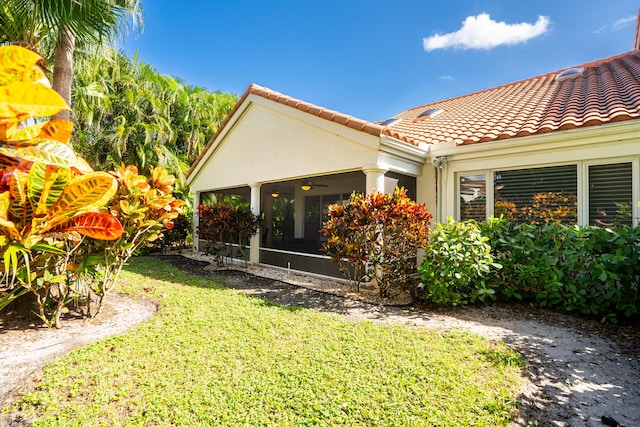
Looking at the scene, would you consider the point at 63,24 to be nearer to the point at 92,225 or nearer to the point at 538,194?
the point at 92,225

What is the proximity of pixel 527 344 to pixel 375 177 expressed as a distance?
15.0ft

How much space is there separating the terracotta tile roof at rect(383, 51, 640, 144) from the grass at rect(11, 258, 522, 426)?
16.6 ft

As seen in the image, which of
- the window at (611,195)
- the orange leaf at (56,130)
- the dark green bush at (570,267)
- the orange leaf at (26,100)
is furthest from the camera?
the window at (611,195)

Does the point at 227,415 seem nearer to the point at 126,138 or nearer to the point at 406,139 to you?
the point at 406,139

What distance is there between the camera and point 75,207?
4.50 ft

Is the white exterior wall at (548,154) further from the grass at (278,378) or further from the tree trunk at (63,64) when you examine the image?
the tree trunk at (63,64)

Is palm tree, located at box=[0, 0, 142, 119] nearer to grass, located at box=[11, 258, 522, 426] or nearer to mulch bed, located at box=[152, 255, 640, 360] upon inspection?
grass, located at box=[11, 258, 522, 426]

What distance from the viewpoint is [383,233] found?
22.4ft

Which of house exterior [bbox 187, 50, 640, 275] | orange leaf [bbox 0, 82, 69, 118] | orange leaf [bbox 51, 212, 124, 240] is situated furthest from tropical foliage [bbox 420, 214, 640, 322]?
orange leaf [bbox 0, 82, 69, 118]

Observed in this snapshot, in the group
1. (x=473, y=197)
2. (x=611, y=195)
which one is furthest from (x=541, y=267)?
(x=473, y=197)

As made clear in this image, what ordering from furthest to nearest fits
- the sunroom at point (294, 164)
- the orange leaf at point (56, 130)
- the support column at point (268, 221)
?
the support column at point (268, 221), the sunroom at point (294, 164), the orange leaf at point (56, 130)

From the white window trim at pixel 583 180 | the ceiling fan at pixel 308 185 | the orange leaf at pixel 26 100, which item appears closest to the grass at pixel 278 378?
the orange leaf at pixel 26 100

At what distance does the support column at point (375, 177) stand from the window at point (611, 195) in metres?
4.54

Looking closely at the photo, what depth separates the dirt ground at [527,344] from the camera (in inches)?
123
